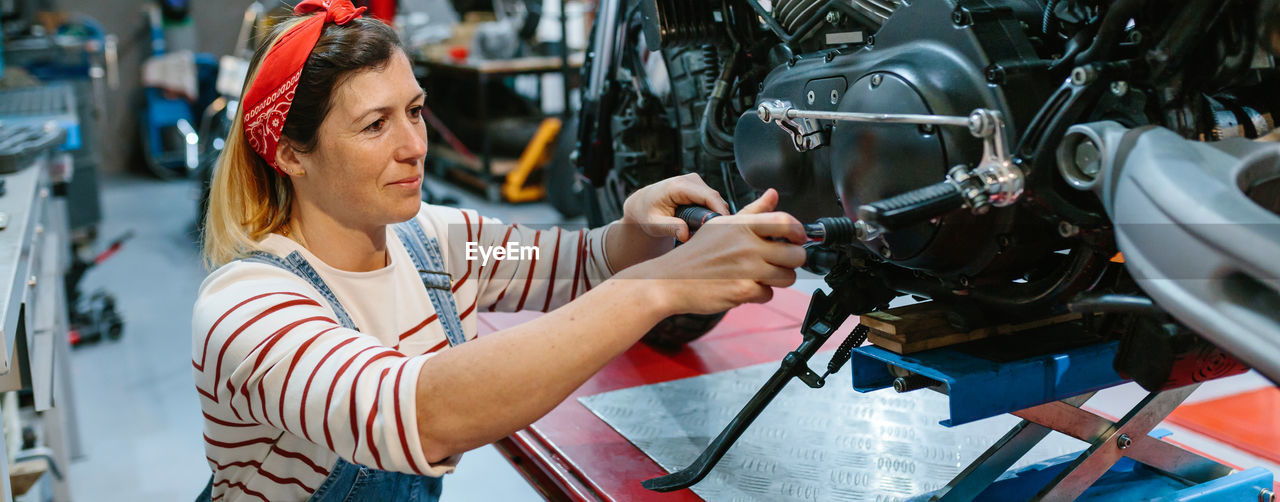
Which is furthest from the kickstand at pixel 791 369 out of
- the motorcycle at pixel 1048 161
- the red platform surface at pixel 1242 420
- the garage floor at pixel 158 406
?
the red platform surface at pixel 1242 420

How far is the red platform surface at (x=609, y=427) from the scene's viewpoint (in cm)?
185

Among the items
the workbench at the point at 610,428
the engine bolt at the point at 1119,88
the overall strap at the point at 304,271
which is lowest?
the workbench at the point at 610,428

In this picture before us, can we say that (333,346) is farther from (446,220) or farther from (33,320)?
(33,320)

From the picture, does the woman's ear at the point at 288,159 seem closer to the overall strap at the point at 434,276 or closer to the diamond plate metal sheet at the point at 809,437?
the overall strap at the point at 434,276

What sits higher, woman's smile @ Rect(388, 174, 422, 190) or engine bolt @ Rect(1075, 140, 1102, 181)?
engine bolt @ Rect(1075, 140, 1102, 181)

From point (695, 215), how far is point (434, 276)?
0.49 metres

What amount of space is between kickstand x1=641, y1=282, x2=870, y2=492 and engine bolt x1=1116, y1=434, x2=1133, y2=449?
0.44 metres

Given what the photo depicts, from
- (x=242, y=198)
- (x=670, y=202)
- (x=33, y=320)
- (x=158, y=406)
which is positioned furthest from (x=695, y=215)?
(x=158, y=406)

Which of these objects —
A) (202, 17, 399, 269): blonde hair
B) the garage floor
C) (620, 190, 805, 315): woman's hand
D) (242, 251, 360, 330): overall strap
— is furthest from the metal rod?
the garage floor

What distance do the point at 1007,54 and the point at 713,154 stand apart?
688 millimetres

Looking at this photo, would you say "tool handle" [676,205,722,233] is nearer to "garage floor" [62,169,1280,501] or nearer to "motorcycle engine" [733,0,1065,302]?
"motorcycle engine" [733,0,1065,302]

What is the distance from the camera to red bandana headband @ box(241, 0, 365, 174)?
1.34 meters

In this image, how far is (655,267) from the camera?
1150 mm

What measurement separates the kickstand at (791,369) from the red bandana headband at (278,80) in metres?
0.79
